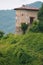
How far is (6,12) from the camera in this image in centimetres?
11994

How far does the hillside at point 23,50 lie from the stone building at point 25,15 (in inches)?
241

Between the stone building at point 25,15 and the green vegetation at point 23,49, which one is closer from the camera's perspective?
the green vegetation at point 23,49

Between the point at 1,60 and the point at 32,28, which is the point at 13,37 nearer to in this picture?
the point at 32,28

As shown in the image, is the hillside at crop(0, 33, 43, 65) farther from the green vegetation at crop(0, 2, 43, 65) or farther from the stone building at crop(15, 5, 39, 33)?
the stone building at crop(15, 5, 39, 33)

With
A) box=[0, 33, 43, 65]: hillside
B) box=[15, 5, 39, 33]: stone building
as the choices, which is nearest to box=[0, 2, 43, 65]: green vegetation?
box=[0, 33, 43, 65]: hillside

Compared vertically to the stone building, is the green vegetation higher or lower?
lower

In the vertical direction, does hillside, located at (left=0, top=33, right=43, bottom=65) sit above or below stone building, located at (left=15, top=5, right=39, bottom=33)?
below

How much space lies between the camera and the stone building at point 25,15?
117 feet

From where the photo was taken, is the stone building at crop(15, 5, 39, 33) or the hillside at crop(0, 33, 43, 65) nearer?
the hillside at crop(0, 33, 43, 65)

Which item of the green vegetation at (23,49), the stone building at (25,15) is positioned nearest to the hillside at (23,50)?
the green vegetation at (23,49)

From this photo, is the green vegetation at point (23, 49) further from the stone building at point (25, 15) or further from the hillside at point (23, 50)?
the stone building at point (25, 15)

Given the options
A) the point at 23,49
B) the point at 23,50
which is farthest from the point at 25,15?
the point at 23,50

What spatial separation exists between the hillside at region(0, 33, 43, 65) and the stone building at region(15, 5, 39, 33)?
6112mm

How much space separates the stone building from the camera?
35719mm
